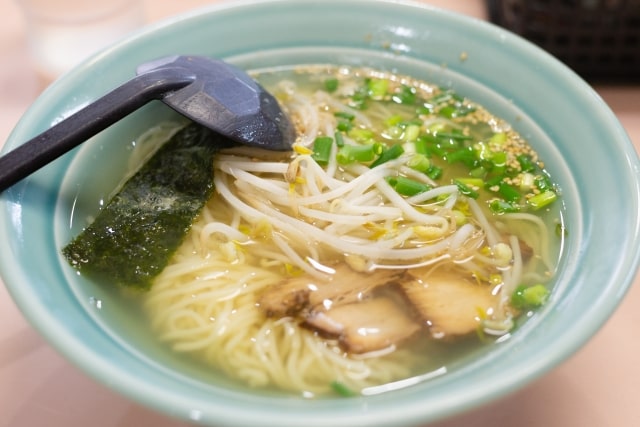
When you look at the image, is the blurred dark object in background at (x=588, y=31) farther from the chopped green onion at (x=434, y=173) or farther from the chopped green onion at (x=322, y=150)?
the chopped green onion at (x=322, y=150)

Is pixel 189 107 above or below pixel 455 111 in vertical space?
above

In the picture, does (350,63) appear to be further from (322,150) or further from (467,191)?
(467,191)

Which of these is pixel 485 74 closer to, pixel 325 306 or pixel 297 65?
pixel 297 65

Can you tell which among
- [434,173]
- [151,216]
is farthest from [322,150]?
[151,216]

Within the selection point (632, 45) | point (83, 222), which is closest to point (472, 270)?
point (83, 222)

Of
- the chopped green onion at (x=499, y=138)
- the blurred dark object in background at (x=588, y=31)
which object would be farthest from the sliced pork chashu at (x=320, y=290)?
the blurred dark object in background at (x=588, y=31)

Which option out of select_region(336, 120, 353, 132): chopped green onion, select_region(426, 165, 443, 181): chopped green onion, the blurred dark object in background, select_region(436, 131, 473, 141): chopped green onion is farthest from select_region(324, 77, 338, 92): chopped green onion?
the blurred dark object in background

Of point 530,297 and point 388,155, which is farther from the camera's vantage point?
point 388,155
